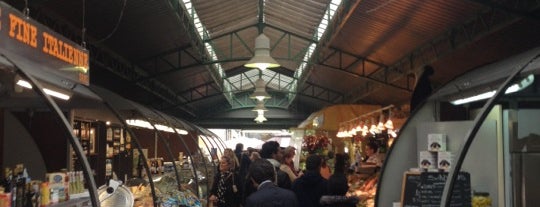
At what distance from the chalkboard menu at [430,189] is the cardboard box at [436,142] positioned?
1.32ft

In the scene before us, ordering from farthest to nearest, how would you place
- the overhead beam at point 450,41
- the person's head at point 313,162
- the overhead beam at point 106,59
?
1. the overhead beam at point 106,59
2. the overhead beam at point 450,41
3. the person's head at point 313,162

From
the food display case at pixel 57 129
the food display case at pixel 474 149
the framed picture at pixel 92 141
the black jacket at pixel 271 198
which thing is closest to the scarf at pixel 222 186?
the food display case at pixel 57 129

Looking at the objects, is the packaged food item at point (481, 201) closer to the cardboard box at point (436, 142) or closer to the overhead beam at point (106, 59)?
the cardboard box at point (436, 142)

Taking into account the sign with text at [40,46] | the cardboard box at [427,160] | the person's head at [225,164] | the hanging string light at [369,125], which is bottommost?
the person's head at [225,164]

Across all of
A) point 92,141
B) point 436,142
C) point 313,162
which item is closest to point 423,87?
point 436,142

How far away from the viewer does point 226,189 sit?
751 centimetres

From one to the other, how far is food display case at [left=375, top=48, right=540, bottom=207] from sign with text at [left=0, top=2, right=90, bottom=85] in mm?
3305

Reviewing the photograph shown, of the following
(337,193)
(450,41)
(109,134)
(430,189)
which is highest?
(450,41)

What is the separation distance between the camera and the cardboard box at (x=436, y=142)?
598cm

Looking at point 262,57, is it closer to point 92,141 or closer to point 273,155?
point 273,155

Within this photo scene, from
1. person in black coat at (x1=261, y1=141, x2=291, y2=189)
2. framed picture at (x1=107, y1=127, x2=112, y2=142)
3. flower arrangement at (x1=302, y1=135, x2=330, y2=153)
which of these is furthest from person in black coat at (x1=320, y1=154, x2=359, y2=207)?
flower arrangement at (x1=302, y1=135, x2=330, y2=153)

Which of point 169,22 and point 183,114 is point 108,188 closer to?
point 169,22

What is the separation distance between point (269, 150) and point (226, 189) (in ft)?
2.58

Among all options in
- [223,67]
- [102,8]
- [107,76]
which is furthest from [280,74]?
[102,8]
